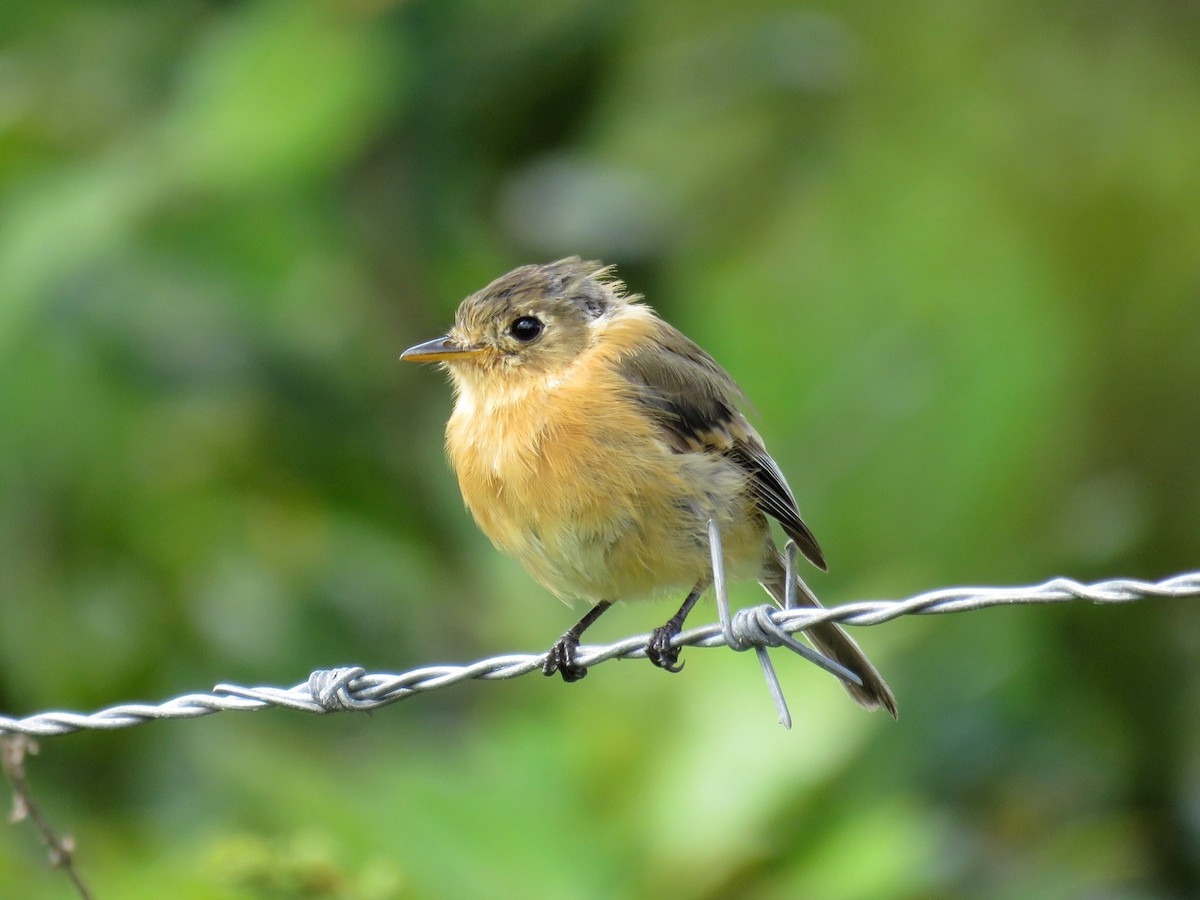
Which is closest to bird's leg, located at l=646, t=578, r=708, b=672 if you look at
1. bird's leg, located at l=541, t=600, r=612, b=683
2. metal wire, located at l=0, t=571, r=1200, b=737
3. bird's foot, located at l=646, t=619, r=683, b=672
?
bird's foot, located at l=646, t=619, r=683, b=672

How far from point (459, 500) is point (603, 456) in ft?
6.69

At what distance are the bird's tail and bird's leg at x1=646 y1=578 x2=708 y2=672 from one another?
27 centimetres

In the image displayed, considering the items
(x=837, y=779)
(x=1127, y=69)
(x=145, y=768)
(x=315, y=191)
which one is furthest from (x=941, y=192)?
(x=145, y=768)

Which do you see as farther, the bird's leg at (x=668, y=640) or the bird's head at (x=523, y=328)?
the bird's head at (x=523, y=328)

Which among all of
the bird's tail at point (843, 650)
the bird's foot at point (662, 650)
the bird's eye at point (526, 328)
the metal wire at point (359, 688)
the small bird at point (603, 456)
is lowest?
the bird's tail at point (843, 650)

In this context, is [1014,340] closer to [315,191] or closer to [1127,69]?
[315,191]

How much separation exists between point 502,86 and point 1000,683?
3043 mm

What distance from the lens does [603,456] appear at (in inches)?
157

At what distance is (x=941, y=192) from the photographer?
27.3 ft

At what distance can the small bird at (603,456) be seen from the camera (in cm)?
397

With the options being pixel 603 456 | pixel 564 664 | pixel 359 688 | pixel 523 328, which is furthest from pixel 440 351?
pixel 359 688

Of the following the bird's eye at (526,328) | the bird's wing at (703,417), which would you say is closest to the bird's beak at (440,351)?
the bird's eye at (526,328)

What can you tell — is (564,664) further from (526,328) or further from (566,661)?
(526,328)

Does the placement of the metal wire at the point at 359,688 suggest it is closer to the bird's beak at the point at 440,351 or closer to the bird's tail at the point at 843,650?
the bird's tail at the point at 843,650
